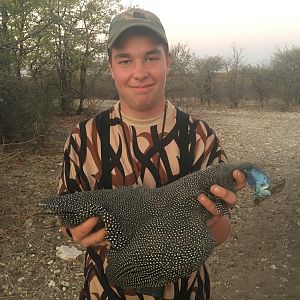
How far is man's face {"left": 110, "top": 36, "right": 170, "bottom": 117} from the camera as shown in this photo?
1.86 meters

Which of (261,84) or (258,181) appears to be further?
(261,84)

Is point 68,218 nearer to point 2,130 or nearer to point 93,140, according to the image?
point 93,140

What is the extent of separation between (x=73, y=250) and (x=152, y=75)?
3.51 m

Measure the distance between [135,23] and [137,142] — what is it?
22.4 inches

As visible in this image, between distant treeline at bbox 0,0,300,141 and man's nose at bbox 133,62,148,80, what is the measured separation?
13.4ft

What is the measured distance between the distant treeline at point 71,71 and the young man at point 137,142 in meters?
3.99

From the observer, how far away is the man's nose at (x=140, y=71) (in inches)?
72.2

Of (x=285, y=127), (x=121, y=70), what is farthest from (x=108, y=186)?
(x=285, y=127)

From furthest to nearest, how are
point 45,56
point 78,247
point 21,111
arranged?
point 45,56 < point 21,111 < point 78,247

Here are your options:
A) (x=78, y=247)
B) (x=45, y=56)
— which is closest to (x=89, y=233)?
(x=78, y=247)

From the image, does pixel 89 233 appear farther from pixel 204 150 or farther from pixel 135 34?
pixel 135 34

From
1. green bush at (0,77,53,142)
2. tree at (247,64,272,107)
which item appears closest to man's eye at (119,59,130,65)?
green bush at (0,77,53,142)

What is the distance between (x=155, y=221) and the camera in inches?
66.6

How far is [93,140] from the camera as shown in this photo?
6.42 ft
